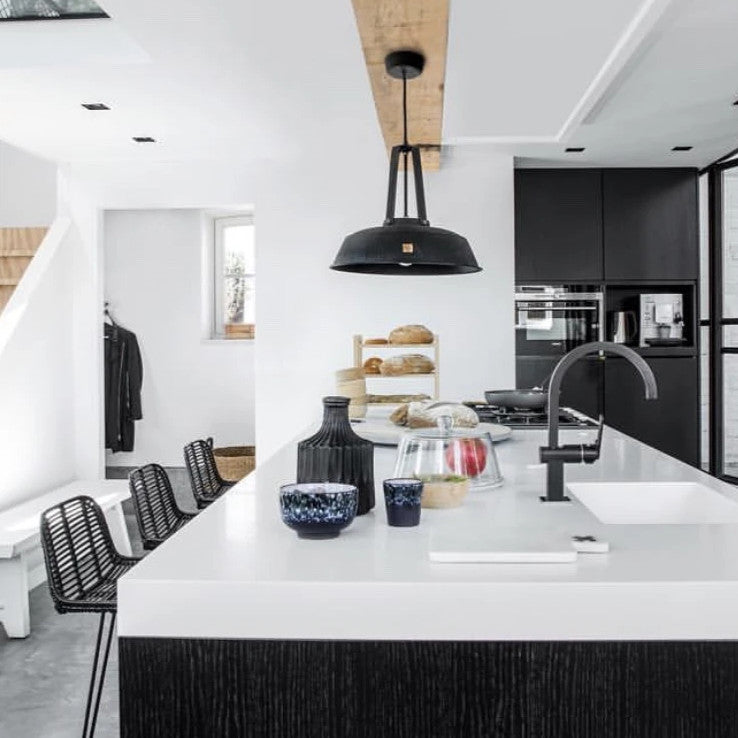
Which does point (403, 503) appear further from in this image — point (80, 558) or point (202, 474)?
point (202, 474)

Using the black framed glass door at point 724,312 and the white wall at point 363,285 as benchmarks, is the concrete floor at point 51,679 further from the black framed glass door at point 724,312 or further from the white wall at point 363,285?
the black framed glass door at point 724,312

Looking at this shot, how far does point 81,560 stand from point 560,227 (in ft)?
15.3

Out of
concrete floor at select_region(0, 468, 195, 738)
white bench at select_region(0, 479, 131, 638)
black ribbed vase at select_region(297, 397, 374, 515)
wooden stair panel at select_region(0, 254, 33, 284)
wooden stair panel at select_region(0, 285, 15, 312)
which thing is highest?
wooden stair panel at select_region(0, 254, 33, 284)

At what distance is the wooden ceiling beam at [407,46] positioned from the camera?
8.70 ft

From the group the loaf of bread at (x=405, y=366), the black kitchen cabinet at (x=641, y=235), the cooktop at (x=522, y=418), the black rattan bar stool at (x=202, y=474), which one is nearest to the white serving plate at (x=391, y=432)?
the cooktop at (x=522, y=418)

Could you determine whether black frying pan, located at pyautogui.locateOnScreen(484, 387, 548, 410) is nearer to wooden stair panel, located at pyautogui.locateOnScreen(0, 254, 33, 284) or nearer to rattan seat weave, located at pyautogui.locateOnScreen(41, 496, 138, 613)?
rattan seat weave, located at pyautogui.locateOnScreen(41, 496, 138, 613)

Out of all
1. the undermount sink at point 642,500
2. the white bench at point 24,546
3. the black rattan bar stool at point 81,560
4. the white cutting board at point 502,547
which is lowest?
the white bench at point 24,546

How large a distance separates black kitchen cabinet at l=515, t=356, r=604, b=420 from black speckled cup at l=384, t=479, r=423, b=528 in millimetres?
4652

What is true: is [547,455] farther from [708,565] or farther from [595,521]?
[708,565]

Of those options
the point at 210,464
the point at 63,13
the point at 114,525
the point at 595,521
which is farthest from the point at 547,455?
the point at 114,525

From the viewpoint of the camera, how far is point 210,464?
3580mm

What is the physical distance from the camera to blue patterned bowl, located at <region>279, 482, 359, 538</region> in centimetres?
156

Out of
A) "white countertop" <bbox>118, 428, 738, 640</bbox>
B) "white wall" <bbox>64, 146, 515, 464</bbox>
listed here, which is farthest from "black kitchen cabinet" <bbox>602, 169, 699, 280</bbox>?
"white countertop" <bbox>118, 428, 738, 640</bbox>

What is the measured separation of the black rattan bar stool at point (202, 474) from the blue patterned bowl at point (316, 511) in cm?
181
